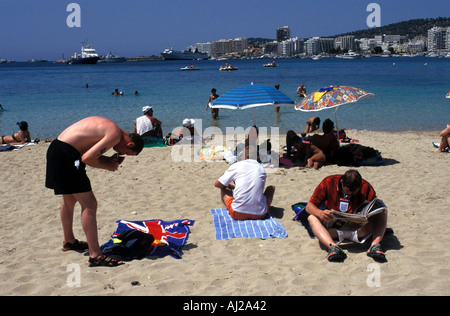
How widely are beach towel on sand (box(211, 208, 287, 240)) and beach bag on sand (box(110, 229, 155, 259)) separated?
2.76ft

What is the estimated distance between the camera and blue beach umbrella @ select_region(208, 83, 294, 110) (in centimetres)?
735

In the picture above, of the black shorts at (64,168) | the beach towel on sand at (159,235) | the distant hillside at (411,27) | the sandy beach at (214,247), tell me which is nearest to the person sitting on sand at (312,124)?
the sandy beach at (214,247)

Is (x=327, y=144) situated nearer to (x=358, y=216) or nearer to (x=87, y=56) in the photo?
(x=358, y=216)

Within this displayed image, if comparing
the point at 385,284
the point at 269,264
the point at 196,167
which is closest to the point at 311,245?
the point at 269,264

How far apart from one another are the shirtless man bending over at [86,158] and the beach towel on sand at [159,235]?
38 centimetres

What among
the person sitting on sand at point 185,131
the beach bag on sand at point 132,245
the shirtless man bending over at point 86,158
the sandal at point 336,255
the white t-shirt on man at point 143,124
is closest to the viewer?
the shirtless man bending over at point 86,158

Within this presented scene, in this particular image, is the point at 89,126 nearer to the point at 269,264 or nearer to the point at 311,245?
the point at 269,264

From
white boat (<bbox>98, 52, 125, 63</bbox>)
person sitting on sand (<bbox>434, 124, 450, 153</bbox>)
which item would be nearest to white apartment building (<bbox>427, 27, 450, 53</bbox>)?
white boat (<bbox>98, 52, 125, 63</bbox>)

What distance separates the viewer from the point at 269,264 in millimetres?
3857

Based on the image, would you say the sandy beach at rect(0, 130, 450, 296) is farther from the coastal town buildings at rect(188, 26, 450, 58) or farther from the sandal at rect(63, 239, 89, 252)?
the coastal town buildings at rect(188, 26, 450, 58)

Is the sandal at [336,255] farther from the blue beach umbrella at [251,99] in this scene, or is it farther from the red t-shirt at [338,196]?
the blue beach umbrella at [251,99]

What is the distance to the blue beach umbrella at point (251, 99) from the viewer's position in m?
7.35

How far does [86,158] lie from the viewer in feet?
11.4
